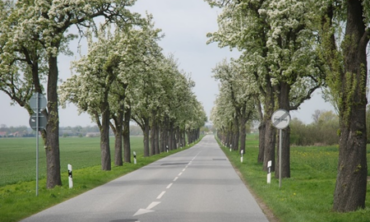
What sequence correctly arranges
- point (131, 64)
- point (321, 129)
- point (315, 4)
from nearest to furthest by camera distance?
point (315, 4) < point (131, 64) < point (321, 129)

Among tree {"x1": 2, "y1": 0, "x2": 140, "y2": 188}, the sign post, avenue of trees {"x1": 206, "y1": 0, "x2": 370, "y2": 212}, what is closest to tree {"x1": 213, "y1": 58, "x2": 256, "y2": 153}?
avenue of trees {"x1": 206, "y1": 0, "x2": 370, "y2": 212}

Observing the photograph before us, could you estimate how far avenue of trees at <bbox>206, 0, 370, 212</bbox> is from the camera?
1009 centimetres

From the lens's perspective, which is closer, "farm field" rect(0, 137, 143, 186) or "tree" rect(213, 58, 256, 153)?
"farm field" rect(0, 137, 143, 186)

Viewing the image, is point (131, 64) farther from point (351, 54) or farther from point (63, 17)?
point (351, 54)

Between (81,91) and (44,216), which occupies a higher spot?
(81,91)

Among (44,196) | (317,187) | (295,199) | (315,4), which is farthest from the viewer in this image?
(317,187)

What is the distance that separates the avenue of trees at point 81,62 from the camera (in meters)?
16.2

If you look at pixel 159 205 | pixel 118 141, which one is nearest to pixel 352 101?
pixel 159 205

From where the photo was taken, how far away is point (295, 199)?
12.7 metres

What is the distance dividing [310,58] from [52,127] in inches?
449

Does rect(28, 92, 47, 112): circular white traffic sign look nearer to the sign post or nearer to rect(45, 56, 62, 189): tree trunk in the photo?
the sign post

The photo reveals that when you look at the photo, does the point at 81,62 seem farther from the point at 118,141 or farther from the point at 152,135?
the point at 152,135

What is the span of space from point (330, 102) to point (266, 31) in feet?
35.1

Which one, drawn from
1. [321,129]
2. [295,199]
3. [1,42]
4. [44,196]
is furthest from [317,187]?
[321,129]
